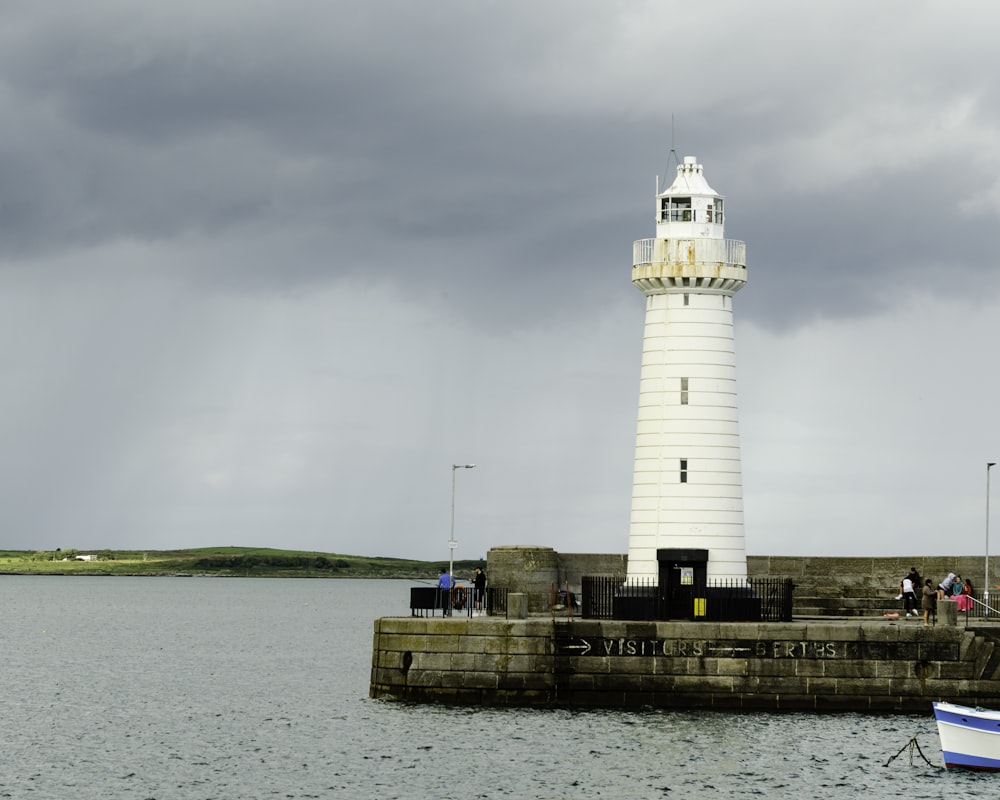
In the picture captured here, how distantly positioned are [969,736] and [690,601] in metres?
9.50

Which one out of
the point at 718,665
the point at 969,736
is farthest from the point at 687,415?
the point at 969,736

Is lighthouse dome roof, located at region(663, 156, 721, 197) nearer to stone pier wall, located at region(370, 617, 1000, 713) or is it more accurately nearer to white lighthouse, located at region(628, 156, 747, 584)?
white lighthouse, located at region(628, 156, 747, 584)

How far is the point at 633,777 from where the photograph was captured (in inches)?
1483

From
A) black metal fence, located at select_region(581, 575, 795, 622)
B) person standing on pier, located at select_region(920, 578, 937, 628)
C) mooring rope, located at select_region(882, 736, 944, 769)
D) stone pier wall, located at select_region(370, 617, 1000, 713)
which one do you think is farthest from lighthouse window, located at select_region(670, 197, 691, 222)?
mooring rope, located at select_region(882, 736, 944, 769)

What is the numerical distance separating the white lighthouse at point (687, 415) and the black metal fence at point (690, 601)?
438 mm

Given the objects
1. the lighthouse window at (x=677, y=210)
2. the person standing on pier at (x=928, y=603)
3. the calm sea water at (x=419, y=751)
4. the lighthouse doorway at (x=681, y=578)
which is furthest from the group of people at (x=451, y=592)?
the person standing on pier at (x=928, y=603)

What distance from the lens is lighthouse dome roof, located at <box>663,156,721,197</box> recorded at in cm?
4866

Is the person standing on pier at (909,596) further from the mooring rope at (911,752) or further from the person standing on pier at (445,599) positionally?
the person standing on pier at (445,599)

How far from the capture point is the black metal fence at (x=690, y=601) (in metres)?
45.4

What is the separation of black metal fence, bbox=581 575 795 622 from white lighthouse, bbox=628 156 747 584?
438 mm

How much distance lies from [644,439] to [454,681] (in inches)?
358

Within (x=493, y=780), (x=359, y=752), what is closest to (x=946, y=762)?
(x=493, y=780)

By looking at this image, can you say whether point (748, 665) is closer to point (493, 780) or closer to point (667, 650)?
point (667, 650)

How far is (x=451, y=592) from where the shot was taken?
4631cm
